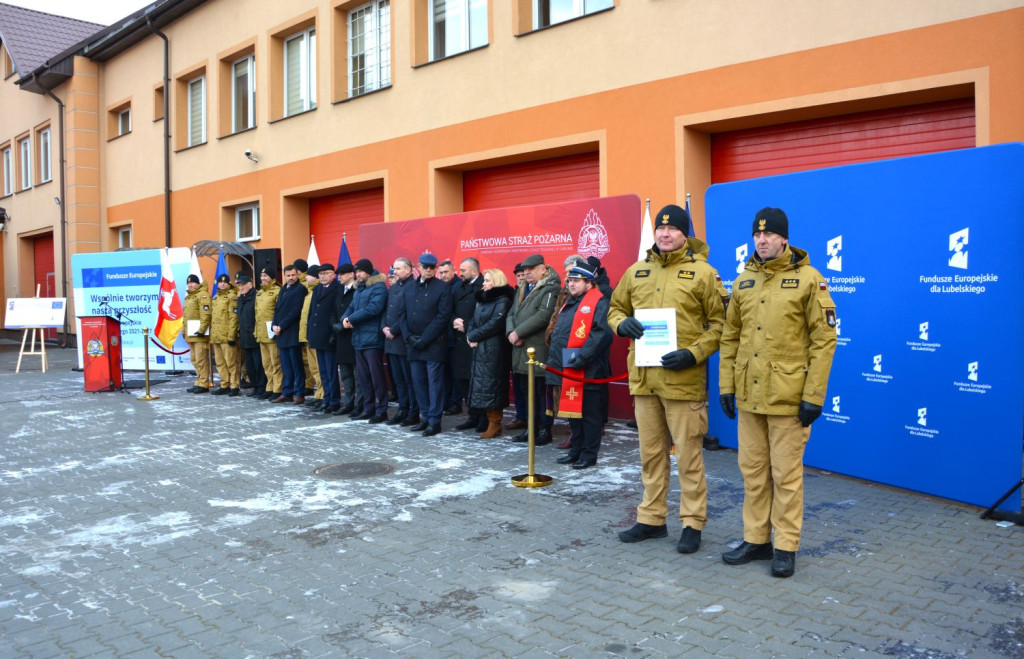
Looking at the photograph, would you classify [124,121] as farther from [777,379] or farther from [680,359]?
[777,379]

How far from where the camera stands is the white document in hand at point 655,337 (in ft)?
18.5

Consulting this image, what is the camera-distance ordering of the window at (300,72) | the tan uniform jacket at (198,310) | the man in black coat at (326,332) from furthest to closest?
the window at (300,72) < the tan uniform jacket at (198,310) < the man in black coat at (326,332)

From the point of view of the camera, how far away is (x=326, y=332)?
11.8 metres

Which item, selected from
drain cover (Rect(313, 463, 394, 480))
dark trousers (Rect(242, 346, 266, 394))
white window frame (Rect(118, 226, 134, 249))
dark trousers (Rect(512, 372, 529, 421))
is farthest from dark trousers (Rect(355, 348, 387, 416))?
white window frame (Rect(118, 226, 134, 249))

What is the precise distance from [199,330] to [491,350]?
689 centimetres

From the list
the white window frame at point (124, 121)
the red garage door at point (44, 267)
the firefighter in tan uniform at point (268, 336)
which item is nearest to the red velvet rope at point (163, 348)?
the firefighter in tan uniform at point (268, 336)

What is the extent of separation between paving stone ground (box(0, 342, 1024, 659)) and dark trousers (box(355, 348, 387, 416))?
234 centimetres

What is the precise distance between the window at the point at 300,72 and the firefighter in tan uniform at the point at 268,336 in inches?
233

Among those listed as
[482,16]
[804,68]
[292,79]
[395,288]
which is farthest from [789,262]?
[292,79]

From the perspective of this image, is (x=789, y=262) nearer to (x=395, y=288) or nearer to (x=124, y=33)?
(x=395, y=288)

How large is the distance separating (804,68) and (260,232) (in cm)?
1279

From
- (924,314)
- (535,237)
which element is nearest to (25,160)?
(535,237)

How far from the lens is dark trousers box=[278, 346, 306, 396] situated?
41.8 feet

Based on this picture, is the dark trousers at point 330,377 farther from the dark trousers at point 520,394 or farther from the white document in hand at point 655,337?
the white document in hand at point 655,337
